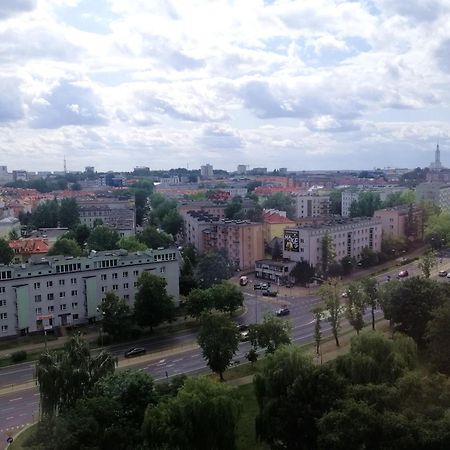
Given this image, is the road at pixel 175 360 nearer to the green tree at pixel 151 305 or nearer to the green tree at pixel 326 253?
the green tree at pixel 151 305

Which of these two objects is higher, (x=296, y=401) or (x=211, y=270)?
(x=296, y=401)

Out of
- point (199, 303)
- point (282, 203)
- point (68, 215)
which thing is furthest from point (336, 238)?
point (68, 215)

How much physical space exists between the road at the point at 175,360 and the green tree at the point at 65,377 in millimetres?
5743

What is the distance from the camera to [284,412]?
1044 inches

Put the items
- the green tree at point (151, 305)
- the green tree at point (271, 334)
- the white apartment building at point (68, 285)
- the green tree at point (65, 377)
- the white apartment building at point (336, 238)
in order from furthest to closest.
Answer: the white apartment building at point (336, 238), the green tree at point (151, 305), the white apartment building at point (68, 285), the green tree at point (271, 334), the green tree at point (65, 377)

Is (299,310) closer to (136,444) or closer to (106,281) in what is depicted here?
(106,281)

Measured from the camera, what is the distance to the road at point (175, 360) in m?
35.3

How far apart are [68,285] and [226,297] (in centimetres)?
1489

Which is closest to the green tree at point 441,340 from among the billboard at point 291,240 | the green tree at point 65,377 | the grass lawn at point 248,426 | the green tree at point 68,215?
the grass lawn at point 248,426

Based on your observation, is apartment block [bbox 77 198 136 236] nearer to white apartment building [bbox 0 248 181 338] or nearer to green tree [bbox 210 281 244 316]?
white apartment building [bbox 0 248 181 338]

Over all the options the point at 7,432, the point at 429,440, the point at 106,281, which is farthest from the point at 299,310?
the point at 429,440

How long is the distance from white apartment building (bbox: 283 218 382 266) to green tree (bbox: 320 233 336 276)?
2.28ft

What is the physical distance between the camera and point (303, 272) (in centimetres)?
7025

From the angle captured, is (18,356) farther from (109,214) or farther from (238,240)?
(109,214)
